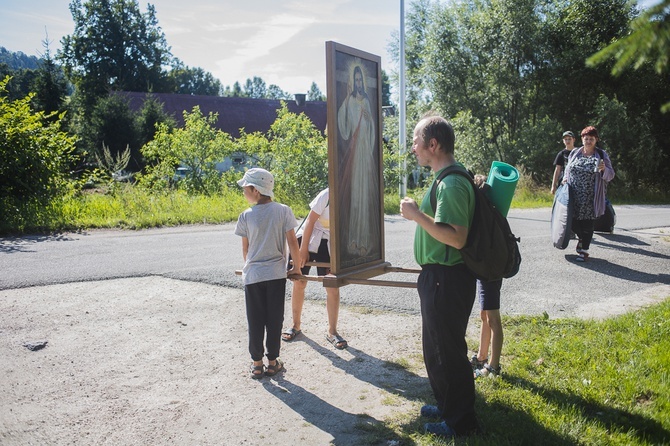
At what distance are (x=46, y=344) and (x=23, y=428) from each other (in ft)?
5.50

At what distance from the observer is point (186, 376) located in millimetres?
4664

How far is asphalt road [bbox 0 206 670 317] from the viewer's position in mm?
7035

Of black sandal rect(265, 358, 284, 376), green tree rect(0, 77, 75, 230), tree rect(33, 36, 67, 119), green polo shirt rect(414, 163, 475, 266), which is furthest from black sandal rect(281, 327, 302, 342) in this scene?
tree rect(33, 36, 67, 119)

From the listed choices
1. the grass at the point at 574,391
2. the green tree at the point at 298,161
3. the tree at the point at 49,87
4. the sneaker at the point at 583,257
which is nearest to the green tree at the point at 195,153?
the green tree at the point at 298,161

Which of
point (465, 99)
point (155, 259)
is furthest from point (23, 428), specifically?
point (465, 99)

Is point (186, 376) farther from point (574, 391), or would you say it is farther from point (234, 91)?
point (234, 91)

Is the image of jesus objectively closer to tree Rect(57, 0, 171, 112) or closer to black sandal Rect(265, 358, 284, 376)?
black sandal Rect(265, 358, 284, 376)

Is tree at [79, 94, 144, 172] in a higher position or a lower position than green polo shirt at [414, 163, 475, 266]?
higher

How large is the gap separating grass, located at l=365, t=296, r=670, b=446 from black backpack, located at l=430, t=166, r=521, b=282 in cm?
100

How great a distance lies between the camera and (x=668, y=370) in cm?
437

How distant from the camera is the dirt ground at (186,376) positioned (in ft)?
12.4

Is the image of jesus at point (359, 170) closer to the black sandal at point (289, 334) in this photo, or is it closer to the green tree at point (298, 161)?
the black sandal at point (289, 334)

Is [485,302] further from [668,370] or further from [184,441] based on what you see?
[184,441]

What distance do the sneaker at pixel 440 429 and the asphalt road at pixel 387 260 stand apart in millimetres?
2945
